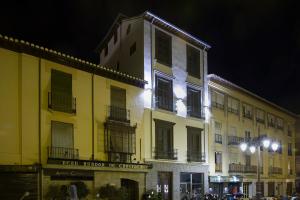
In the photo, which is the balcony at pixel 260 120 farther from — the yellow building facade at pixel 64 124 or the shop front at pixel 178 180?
the yellow building facade at pixel 64 124

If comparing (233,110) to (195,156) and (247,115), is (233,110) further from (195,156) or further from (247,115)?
(195,156)

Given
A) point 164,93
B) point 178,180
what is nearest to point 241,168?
point 178,180

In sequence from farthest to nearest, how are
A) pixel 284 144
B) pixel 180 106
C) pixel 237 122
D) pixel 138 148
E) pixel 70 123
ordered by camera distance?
pixel 284 144 → pixel 237 122 → pixel 180 106 → pixel 138 148 → pixel 70 123

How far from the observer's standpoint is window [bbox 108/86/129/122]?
29.4m

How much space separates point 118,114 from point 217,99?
51.6 feet

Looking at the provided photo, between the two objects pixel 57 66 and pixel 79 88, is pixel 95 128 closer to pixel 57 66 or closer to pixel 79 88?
pixel 79 88

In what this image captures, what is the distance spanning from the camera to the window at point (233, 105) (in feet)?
149

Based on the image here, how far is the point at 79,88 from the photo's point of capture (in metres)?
27.3

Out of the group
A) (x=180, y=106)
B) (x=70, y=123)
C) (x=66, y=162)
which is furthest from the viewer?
(x=180, y=106)

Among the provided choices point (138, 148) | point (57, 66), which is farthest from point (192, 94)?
point (57, 66)

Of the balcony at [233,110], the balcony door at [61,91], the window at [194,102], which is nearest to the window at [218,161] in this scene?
the balcony at [233,110]

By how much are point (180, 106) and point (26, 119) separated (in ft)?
47.9

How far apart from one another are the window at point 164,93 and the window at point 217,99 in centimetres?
841

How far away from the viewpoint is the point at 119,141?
96.5 feet
